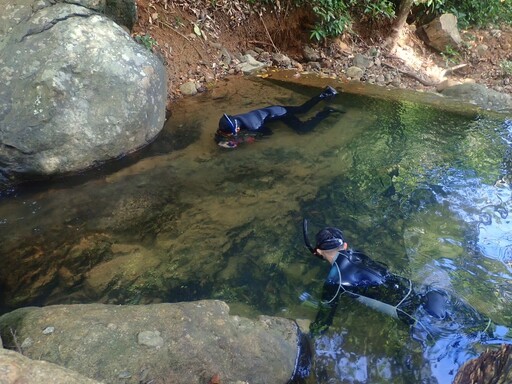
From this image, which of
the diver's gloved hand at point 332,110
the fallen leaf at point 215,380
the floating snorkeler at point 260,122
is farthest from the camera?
the diver's gloved hand at point 332,110

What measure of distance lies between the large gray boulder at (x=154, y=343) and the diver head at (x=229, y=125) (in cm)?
299

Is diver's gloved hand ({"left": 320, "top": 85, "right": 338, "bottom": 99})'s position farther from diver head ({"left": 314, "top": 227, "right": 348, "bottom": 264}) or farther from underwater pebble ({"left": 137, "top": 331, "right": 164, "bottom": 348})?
underwater pebble ({"left": 137, "top": 331, "right": 164, "bottom": 348})

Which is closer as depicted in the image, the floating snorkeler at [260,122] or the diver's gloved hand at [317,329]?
the diver's gloved hand at [317,329]

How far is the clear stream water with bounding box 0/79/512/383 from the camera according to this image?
350 centimetres

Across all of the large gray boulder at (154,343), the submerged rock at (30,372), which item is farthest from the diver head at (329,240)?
the submerged rock at (30,372)

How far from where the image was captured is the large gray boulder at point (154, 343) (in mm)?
2434

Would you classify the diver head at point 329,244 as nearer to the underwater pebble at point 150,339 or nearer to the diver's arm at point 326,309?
the diver's arm at point 326,309

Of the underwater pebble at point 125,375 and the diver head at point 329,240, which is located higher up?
the diver head at point 329,240

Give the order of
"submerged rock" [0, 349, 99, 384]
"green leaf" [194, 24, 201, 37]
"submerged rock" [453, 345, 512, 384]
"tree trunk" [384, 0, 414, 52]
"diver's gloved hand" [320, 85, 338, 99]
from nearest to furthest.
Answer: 1. "submerged rock" [0, 349, 99, 384]
2. "submerged rock" [453, 345, 512, 384]
3. "diver's gloved hand" [320, 85, 338, 99]
4. "green leaf" [194, 24, 201, 37]
5. "tree trunk" [384, 0, 414, 52]

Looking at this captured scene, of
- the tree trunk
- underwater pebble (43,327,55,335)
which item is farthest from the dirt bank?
underwater pebble (43,327,55,335)

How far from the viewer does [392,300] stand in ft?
11.4

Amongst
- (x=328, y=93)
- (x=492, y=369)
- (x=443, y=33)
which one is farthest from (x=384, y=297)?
(x=443, y=33)

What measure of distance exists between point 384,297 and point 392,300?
0.06 m

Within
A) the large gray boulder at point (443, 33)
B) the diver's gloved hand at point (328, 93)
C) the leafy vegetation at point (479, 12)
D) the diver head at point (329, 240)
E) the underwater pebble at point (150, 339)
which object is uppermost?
the leafy vegetation at point (479, 12)
